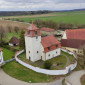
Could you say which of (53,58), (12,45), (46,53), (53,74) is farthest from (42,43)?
(12,45)

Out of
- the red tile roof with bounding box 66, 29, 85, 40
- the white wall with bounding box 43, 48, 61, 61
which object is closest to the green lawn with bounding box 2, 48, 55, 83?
the white wall with bounding box 43, 48, 61, 61

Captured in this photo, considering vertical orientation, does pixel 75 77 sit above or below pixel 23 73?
below

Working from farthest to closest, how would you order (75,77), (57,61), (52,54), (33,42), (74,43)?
(74,43) → (52,54) → (57,61) → (33,42) → (75,77)

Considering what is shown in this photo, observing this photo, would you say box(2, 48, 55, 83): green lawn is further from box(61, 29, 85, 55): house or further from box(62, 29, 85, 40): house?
box(62, 29, 85, 40): house

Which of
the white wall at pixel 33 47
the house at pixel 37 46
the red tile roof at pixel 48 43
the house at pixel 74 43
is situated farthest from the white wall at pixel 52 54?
the house at pixel 74 43

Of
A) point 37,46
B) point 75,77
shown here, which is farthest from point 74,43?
point 75,77

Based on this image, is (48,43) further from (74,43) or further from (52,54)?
(74,43)
